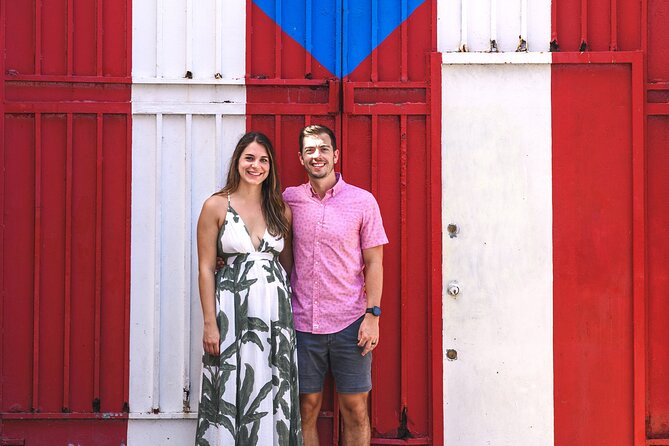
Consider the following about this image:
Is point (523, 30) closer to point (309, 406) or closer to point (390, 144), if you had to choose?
point (390, 144)

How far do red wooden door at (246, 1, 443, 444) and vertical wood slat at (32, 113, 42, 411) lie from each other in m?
1.10

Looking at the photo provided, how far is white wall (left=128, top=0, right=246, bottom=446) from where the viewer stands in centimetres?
373

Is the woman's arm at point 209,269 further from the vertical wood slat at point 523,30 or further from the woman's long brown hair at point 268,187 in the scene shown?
the vertical wood slat at point 523,30

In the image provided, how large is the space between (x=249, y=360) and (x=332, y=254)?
24.5 inches

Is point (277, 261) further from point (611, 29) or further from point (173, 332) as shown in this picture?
point (611, 29)

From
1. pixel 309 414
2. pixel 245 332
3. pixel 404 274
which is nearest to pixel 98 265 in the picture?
pixel 245 332

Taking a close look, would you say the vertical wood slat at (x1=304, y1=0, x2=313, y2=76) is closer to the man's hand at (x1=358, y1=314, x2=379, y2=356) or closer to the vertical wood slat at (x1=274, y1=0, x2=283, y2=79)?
the vertical wood slat at (x1=274, y1=0, x2=283, y2=79)

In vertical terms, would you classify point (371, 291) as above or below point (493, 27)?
below

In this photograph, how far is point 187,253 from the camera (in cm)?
373

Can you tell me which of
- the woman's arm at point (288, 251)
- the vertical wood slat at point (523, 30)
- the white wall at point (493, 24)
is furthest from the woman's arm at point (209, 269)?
the vertical wood slat at point (523, 30)

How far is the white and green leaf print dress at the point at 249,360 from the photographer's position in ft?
10.6

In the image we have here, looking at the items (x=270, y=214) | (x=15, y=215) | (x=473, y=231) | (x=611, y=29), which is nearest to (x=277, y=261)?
(x=270, y=214)

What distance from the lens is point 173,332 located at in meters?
3.73

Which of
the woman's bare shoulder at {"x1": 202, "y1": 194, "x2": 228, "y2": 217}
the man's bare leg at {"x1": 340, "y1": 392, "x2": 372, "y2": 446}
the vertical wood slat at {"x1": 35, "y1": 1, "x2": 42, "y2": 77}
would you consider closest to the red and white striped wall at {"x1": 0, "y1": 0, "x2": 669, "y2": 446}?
the vertical wood slat at {"x1": 35, "y1": 1, "x2": 42, "y2": 77}
